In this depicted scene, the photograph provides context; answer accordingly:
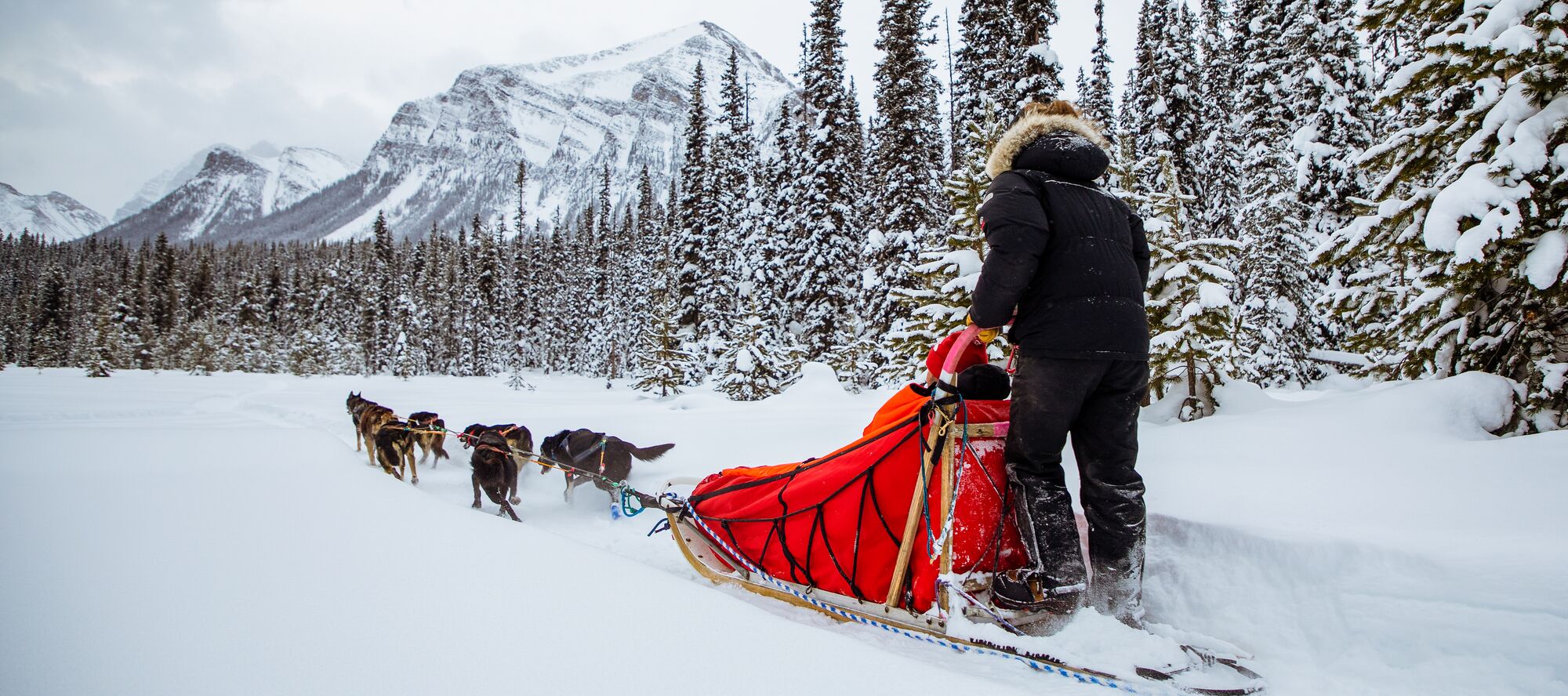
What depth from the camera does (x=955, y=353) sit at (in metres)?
2.69

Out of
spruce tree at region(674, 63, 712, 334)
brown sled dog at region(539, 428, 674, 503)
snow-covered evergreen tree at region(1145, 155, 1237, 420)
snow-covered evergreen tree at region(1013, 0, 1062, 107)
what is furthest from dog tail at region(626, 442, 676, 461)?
spruce tree at region(674, 63, 712, 334)

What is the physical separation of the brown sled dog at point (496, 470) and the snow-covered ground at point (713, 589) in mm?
1159

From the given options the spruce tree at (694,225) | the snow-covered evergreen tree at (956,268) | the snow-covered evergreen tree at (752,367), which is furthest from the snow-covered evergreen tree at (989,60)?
the spruce tree at (694,225)

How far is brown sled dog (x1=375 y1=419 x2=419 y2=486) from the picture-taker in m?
7.16

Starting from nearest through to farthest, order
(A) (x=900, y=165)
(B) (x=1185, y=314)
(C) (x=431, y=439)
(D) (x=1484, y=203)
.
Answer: (D) (x=1484, y=203) < (B) (x=1185, y=314) < (C) (x=431, y=439) < (A) (x=900, y=165)

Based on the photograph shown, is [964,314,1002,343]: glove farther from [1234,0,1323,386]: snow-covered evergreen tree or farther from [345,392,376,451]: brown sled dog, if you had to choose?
[1234,0,1323,386]: snow-covered evergreen tree

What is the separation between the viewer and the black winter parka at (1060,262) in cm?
243

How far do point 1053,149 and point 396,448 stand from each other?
7.37 meters

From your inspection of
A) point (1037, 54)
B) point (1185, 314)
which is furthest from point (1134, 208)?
point (1037, 54)

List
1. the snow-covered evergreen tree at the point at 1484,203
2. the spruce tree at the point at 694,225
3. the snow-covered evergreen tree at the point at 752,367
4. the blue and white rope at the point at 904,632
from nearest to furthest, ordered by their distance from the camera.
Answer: the blue and white rope at the point at 904,632, the snow-covered evergreen tree at the point at 1484,203, the snow-covered evergreen tree at the point at 752,367, the spruce tree at the point at 694,225

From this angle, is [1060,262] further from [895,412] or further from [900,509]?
[900,509]

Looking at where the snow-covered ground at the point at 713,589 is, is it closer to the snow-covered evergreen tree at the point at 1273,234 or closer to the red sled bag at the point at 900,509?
the red sled bag at the point at 900,509

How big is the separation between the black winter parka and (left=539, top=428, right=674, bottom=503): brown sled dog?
4.05m

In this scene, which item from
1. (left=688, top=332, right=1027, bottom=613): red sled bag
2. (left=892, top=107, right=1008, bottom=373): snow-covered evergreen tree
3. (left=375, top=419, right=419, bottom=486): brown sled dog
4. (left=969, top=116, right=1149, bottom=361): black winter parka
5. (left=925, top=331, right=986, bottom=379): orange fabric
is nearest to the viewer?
(left=969, top=116, right=1149, bottom=361): black winter parka
